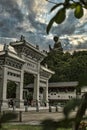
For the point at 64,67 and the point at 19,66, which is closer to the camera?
the point at 19,66

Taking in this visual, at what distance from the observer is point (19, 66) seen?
34.3 m

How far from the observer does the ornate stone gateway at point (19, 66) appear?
3102 centimetres

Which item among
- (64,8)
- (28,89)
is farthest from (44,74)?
(64,8)

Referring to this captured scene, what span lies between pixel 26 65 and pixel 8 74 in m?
4.62

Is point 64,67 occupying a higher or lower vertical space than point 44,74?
higher

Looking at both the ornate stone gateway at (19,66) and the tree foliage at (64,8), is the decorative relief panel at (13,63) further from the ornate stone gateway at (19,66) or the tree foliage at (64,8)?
the tree foliage at (64,8)

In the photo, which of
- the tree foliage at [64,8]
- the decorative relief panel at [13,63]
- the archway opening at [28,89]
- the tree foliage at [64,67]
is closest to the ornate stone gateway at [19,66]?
the decorative relief panel at [13,63]

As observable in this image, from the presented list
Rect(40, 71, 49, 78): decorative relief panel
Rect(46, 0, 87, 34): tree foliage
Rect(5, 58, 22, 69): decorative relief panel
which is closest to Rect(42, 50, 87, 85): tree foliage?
Rect(40, 71, 49, 78): decorative relief panel

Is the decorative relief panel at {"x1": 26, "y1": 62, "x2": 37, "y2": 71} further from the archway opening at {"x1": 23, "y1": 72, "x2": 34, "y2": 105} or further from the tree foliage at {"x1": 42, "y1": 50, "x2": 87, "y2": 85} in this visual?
the tree foliage at {"x1": 42, "y1": 50, "x2": 87, "y2": 85}

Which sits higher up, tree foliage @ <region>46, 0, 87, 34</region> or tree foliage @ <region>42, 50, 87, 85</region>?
tree foliage @ <region>42, 50, 87, 85</region>

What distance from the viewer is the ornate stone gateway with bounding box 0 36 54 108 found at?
1221 inches

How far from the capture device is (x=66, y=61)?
7369cm

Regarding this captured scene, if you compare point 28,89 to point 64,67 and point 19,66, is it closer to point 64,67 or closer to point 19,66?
point 64,67

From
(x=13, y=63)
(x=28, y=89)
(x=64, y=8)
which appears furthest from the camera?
(x=28, y=89)
